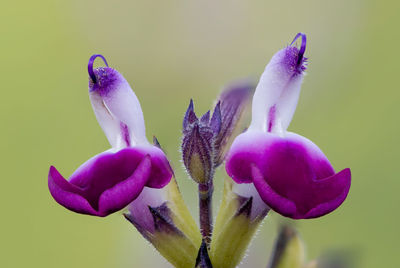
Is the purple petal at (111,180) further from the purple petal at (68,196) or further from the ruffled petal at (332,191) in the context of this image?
the ruffled petal at (332,191)

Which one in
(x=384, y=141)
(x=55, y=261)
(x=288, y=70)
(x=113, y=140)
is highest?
(x=288, y=70)

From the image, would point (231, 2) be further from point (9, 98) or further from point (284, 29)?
point (9, 98)

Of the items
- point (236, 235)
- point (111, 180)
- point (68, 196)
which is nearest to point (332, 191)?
point (236, 235)

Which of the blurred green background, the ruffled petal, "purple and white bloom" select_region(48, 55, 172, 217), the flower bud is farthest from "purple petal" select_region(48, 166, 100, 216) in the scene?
the blurred green background

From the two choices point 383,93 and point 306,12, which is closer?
point 383,93

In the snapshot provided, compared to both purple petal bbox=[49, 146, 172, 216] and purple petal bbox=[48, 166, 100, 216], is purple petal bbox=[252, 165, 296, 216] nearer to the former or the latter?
purple petal bbox=[49, 146, 172, 216]

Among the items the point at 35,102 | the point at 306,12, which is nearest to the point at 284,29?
the point at 306,12

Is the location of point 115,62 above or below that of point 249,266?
above

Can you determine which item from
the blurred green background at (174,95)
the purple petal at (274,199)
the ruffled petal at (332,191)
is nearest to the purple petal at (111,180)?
the purple petal at (274,199)
